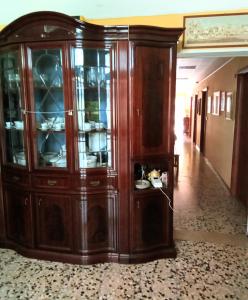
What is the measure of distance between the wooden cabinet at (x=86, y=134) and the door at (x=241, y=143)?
6.85 feet

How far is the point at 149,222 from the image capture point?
260 cm

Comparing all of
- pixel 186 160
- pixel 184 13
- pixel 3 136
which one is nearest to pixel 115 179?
pixel 3 136

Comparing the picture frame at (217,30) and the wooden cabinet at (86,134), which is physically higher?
the picture frame at (217,30)

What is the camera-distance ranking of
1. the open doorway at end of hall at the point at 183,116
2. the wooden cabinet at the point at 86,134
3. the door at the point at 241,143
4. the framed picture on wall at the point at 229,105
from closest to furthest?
the wooden cabinet at the point at 86,134 → the door at the point at 241,143 → the framed picture on wall at the point at 229,105 → the open doorway at end of hall at the point at 183,116

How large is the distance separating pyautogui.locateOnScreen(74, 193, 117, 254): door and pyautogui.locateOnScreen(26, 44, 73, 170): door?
1.40 ft

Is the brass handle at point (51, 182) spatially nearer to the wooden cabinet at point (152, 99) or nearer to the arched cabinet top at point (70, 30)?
the wooden cabinet at point (152, 99)

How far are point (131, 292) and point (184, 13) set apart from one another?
2.62 metres

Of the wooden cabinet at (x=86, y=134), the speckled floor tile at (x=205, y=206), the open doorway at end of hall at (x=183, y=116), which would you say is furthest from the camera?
the open doorway at end of hall at (x=183, y=116)

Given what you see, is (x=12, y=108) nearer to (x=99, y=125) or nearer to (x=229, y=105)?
(x=99, y=125)

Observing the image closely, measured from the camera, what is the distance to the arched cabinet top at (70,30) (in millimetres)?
2201

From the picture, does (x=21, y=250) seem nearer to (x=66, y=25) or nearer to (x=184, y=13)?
(x=66, y=25)

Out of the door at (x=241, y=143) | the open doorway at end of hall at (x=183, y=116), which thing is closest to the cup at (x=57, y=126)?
the door at (x=241, y=143)

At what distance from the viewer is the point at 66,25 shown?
2213mm

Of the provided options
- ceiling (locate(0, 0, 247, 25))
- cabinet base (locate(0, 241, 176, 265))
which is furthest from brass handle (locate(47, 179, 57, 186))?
ceiling (locate(0, 0, 247, 25))
